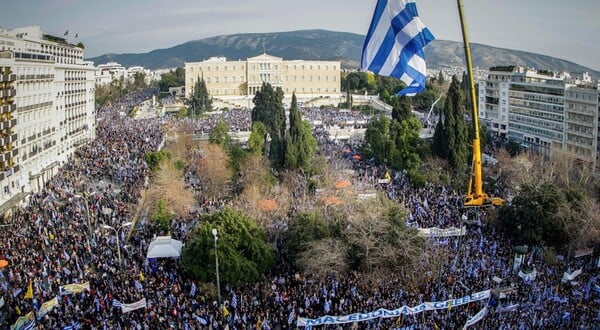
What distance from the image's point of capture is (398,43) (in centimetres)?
1275

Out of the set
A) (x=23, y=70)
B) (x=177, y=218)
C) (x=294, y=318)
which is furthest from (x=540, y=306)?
(x=23, y=70)

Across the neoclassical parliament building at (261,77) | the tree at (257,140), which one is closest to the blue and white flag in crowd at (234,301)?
the tree at (257,140)

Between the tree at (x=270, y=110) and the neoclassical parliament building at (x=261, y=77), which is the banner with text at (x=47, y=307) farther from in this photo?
the neoclassical parliament building at (x=261, y=77)

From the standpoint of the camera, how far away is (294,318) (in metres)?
Result: 20.3

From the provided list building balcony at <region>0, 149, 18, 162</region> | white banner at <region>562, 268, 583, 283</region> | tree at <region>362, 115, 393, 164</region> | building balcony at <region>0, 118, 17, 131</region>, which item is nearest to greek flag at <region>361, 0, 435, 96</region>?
white banner at <region>562, 268, 583, 283</region>

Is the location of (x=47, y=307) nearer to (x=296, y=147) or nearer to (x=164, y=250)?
(x=164, y=250)

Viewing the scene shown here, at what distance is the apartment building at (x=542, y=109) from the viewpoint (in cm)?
5116

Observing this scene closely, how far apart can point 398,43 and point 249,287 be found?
526 inches

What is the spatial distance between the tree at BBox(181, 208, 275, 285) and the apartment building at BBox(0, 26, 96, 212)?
15.0 m

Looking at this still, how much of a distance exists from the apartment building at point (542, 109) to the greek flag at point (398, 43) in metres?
38.1

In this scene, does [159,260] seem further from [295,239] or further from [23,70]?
[23,70]

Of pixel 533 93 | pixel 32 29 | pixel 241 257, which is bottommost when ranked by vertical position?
pixel 241 257

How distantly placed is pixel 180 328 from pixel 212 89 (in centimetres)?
8446

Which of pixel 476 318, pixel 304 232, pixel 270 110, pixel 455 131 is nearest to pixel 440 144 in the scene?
pixel 455 131
